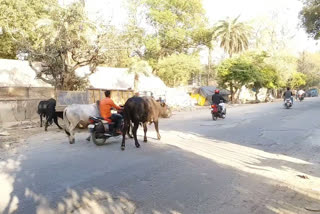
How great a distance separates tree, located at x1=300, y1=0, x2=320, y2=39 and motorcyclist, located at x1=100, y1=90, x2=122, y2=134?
74.6 ft

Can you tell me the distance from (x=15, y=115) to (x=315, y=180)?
66.5 ft

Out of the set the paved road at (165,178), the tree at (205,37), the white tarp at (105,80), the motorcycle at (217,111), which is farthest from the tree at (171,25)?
the paved road at (165,178)

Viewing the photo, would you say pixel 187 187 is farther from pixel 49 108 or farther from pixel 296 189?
pixel 49 108

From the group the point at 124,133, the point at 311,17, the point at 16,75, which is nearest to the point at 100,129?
the point at 124,133

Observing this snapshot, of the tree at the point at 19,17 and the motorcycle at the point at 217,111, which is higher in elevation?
the tree at the point at 19,17

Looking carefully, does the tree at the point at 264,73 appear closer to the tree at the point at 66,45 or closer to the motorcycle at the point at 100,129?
the tree at the point at 66,45

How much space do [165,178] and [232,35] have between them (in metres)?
44.5

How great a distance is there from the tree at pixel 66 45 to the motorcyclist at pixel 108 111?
10271 mm

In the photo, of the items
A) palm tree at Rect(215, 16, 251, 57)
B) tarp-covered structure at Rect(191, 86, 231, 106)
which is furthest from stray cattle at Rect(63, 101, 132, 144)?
palm tree at Rect(215, 16, 251, 57)

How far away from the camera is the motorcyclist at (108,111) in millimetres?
9078

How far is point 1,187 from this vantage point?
17.0 feet

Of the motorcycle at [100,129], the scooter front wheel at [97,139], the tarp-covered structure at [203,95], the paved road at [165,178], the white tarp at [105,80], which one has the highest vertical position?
the white tarp at [105,80]

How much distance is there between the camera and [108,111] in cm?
917

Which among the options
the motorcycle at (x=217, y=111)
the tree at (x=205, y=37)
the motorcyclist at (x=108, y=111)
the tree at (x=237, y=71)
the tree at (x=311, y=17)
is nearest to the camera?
the motorcyclist at (x=108, y=111)
